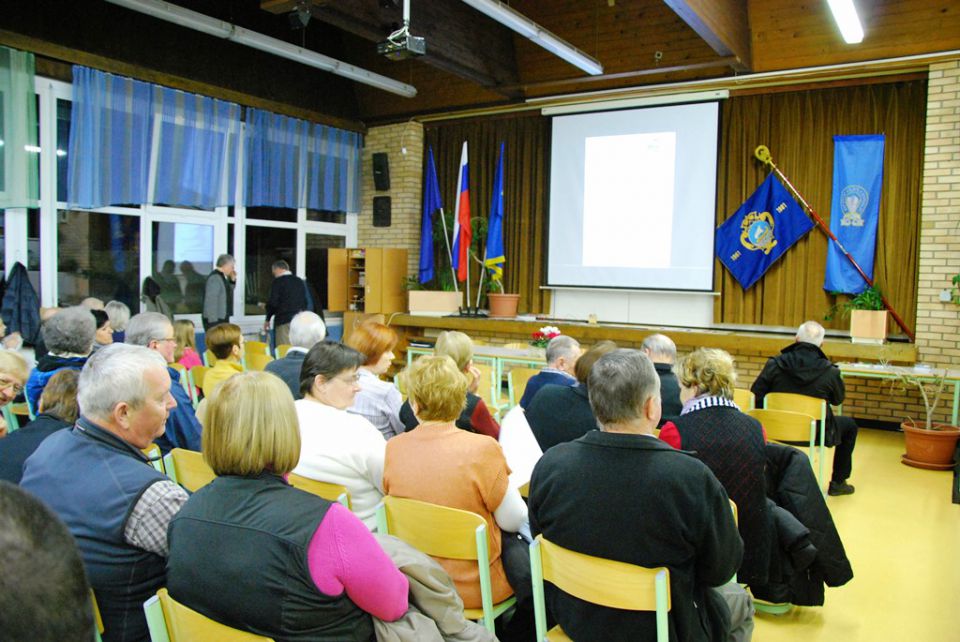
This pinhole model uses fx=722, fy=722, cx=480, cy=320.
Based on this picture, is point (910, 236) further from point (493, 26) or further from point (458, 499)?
point (458, 499)

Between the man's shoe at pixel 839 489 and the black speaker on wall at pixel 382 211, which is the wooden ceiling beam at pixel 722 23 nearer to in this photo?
the man's shoe at pixel 839 489

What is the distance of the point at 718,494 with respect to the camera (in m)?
1.80

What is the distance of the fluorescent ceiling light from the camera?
16.9ft

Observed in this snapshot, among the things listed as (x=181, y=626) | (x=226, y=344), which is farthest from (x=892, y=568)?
(x=226, y=344)

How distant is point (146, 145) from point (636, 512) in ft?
24.1

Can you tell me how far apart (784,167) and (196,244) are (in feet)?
21.6

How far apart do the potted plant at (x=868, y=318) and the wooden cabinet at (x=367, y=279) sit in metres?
5.44

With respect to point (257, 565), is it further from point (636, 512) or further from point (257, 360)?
point (257, 360)

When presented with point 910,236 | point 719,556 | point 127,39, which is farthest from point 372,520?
point 127,39

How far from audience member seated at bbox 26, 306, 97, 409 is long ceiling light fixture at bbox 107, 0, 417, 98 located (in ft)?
12.0

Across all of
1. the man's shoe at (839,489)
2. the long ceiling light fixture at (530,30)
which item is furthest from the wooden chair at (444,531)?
the long ceiling light fixture at (530,30)

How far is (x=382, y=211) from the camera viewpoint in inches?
395

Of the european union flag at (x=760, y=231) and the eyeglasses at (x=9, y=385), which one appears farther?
the european union flag at (x=760, y=231)

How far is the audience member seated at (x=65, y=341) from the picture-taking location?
3326 mm
